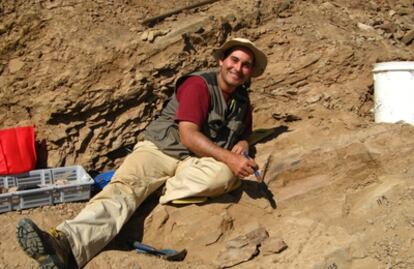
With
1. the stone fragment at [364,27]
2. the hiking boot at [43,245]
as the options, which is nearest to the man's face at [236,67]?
the hiking boot at [43,245]

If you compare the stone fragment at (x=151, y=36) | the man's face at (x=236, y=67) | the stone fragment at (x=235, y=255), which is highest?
the stone fragment at (x=151, y=36)

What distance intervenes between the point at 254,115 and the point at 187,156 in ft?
4.39

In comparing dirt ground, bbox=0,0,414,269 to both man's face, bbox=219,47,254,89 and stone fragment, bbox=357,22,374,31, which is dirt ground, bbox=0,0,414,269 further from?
man's face, bbox=219,47,254,89

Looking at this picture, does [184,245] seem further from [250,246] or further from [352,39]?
[352,39]

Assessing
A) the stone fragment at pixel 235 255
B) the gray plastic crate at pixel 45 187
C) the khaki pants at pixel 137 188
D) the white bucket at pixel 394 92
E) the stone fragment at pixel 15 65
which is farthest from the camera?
the stone fragment at pixel 15 65

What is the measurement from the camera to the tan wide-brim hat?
14.1ft

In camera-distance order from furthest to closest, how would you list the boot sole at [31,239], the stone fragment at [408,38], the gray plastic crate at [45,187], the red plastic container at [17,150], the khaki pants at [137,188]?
the stone fragment at [408,38]
the red plastic container at [17,150]
the gray plastic crate at [45,187]
the khaki pants at [137,188]
the boot sole at [31,239]

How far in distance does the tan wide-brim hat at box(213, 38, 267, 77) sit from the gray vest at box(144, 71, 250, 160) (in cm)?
20

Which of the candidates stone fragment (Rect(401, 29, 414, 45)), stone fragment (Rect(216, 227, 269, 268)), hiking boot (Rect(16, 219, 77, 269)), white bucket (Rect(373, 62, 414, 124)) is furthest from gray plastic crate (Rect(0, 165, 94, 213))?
stone fragment (Rect(401, 29, 414, 45))

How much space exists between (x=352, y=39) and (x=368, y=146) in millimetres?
1751

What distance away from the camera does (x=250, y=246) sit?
377 centimetres

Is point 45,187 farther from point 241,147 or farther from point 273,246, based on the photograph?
point 273,246

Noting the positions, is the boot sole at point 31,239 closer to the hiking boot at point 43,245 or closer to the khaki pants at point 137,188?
the hiking boot at point 43,245

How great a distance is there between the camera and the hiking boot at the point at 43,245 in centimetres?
310
